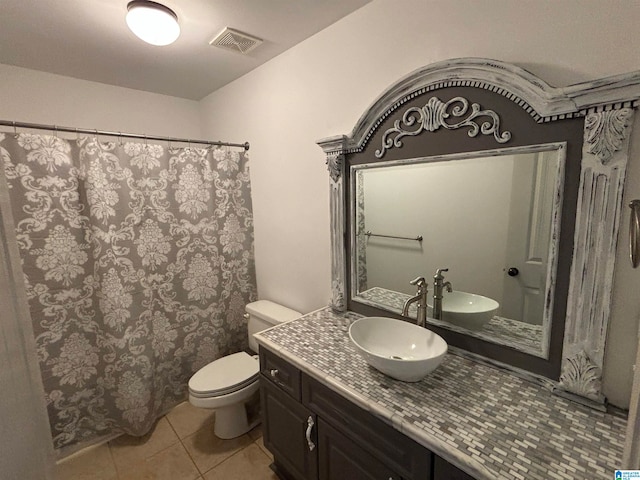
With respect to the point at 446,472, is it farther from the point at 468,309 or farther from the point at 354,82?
the point at 354,82

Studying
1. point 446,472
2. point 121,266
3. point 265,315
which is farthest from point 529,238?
point 121,266

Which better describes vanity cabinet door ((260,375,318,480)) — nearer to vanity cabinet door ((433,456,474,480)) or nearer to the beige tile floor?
the beige tile floor

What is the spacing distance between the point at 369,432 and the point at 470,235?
879 millimetres

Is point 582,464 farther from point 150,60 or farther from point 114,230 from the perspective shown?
point 150,60

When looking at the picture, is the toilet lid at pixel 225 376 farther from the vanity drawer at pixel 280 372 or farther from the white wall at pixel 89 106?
the white wall at pixel 89 106

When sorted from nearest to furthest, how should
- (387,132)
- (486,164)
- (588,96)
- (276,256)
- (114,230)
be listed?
(588,96)
(486,164)
(387,132)
(114,230)
(276,256)

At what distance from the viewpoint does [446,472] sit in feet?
2.64

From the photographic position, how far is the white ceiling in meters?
1.35

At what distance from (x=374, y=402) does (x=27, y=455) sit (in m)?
0.96

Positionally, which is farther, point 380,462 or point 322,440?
point 322,440

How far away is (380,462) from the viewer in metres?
0.98

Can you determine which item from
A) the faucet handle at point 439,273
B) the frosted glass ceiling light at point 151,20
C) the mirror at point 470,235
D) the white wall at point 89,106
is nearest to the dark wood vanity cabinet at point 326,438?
the mirror at point 470,235

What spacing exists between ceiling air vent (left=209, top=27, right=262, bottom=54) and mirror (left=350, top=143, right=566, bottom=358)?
98 cm

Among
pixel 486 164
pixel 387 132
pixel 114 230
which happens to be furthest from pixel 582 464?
pixel 114 230
